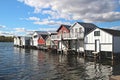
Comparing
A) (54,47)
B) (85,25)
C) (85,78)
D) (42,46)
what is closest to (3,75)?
(85,78)

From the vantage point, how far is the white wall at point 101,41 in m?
42.8

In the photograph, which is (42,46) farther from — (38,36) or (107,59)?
(107,59)

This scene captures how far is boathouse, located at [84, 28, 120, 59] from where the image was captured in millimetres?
42259

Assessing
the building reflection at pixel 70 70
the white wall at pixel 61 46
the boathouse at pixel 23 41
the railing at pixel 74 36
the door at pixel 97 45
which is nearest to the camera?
the building reflection at pixel 70 70

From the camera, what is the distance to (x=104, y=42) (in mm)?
43781

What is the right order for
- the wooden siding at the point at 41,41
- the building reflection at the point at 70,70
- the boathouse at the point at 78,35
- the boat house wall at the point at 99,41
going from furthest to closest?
1. the wooden siding at the point at 41,41
2. the boathouse at the point at 78,35
3. the boat house wall at the point at 99,41
4. the building reflection at the point at 70,70

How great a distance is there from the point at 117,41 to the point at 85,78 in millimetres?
20650

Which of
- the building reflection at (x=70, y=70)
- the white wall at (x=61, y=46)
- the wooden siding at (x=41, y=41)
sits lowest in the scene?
the building reflection at (x=70, y=70)

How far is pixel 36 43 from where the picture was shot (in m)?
87.4

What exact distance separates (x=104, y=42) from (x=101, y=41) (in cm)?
100

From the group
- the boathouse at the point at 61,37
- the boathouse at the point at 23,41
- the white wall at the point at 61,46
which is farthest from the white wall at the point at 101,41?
the boathouse at the point at 23,41

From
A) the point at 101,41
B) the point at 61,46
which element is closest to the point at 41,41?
the point at 61,46

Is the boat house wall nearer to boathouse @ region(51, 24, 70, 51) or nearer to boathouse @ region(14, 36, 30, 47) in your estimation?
boathouse @ region(51, 24, 70, 51)

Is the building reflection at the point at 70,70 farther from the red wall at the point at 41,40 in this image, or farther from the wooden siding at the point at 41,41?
the red wall at the point at 41,40
